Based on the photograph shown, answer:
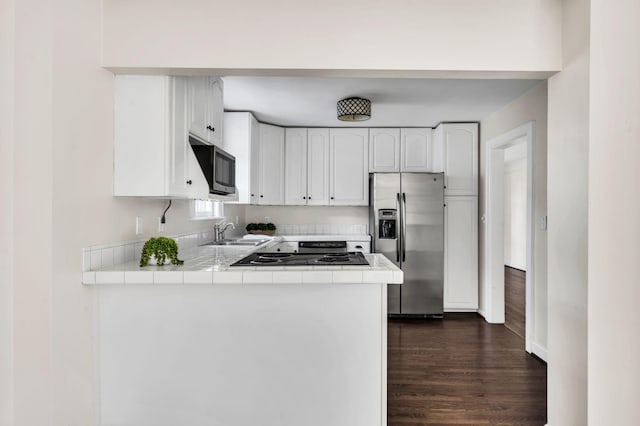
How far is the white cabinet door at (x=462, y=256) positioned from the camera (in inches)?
181

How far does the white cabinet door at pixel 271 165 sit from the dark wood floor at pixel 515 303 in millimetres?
3092

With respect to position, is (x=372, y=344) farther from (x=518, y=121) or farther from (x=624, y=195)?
(x=518, y=121)

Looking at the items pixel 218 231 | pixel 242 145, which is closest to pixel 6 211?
pixel 218 231

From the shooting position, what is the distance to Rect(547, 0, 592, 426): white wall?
1.77 m

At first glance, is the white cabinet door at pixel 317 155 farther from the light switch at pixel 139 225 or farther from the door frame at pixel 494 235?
the light switch at pixel 139 225

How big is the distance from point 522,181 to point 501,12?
22.8 feet

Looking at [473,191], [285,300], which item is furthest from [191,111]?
[473,191]

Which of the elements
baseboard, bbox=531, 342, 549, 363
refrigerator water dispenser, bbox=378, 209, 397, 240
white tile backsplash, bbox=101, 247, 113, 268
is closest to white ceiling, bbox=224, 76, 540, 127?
refrigerator water dispenser, bbox=378, 209, 397, 240

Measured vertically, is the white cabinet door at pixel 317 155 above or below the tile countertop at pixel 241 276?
above

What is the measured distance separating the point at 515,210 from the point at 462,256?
4.57 meters

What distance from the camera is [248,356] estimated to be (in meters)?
1.87

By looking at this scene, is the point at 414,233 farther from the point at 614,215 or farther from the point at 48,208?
the point at 48,208

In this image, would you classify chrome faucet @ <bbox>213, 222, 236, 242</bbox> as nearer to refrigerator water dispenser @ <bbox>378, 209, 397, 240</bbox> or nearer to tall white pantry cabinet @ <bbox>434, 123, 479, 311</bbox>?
refrigerator water dispenser @ <bbox>378, 209, 397, 240</bbox>

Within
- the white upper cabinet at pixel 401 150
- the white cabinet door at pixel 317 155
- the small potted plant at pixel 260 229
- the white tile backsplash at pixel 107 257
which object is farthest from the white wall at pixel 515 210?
the white tile backsplash at pixel 107 257
